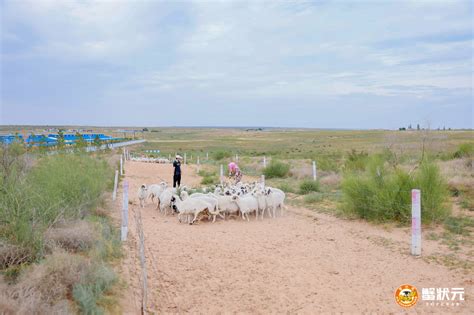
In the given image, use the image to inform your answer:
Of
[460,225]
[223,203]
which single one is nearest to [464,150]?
[460,225]

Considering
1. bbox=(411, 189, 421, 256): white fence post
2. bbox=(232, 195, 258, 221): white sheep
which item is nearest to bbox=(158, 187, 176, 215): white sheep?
bbox=(232, 195, 258, 221): white sheep

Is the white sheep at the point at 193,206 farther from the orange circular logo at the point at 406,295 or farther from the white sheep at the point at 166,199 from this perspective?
the orange circular logo at the point at 406,295

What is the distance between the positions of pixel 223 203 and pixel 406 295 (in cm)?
736

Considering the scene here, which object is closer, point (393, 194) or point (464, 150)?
point (393, 194)

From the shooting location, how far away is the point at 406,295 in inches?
265

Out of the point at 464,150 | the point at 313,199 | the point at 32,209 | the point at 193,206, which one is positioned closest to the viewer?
the point at 32,209

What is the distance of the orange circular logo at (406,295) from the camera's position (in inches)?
257

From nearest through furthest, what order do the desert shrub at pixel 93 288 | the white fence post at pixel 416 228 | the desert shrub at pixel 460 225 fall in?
the desert shrub at pixel 93 288 < the white fence post at pixel 416 228 < the desert shrub at pixel 460 225

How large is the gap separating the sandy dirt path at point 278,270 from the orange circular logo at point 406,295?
0.12 m

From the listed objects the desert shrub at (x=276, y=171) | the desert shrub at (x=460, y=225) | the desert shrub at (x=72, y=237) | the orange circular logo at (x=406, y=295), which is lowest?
the orange circular logo at (x=406, y=295)

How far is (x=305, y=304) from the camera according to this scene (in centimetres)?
660

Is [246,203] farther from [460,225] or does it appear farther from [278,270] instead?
[460,225]

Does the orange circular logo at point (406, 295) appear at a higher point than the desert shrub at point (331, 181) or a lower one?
lower

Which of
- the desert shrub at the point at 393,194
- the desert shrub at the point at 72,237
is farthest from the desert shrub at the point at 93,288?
the desert shrub at the point at 393,194
